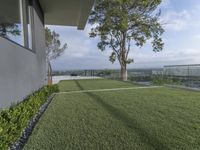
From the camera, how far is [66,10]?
8164 mm

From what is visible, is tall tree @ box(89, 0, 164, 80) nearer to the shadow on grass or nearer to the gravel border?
the shadow on grass

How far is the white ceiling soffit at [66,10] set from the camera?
23.5ft

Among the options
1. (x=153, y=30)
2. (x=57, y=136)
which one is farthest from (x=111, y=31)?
(x=57, y=136)

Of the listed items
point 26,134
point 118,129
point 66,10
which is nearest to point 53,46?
point 66,10

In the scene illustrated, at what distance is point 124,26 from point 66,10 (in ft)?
21.7

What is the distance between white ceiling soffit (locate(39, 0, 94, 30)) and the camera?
7.15 metres

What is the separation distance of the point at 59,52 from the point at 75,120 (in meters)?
16.1

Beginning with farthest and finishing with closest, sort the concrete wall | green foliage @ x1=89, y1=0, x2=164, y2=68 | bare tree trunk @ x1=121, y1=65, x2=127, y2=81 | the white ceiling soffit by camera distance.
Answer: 1. bare tree trunk @ x1=121, y1=65, x2=127, y2=81
2. green foliage @ x1=89, y1=0, x2=164, y2=68
3. the white ceiling soffit
4. the concrete wall

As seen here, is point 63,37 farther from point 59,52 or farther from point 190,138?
point 190,138

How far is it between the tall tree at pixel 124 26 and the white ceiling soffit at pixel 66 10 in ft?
15.7

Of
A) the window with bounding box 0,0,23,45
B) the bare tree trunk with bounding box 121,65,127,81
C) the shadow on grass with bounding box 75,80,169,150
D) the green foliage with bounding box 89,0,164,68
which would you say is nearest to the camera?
the shadow on grass with bounding box 75,80,169,150

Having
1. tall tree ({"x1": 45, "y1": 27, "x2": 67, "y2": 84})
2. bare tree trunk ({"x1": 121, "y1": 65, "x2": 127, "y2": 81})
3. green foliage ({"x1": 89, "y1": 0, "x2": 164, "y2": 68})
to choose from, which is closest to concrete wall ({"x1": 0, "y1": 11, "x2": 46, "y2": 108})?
green foliage ({"x1": 89, "y1": 0, "x2": 164, "y2": 68})

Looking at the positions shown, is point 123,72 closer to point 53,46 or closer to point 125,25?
point 125,25

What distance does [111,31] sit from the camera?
15117 mm
